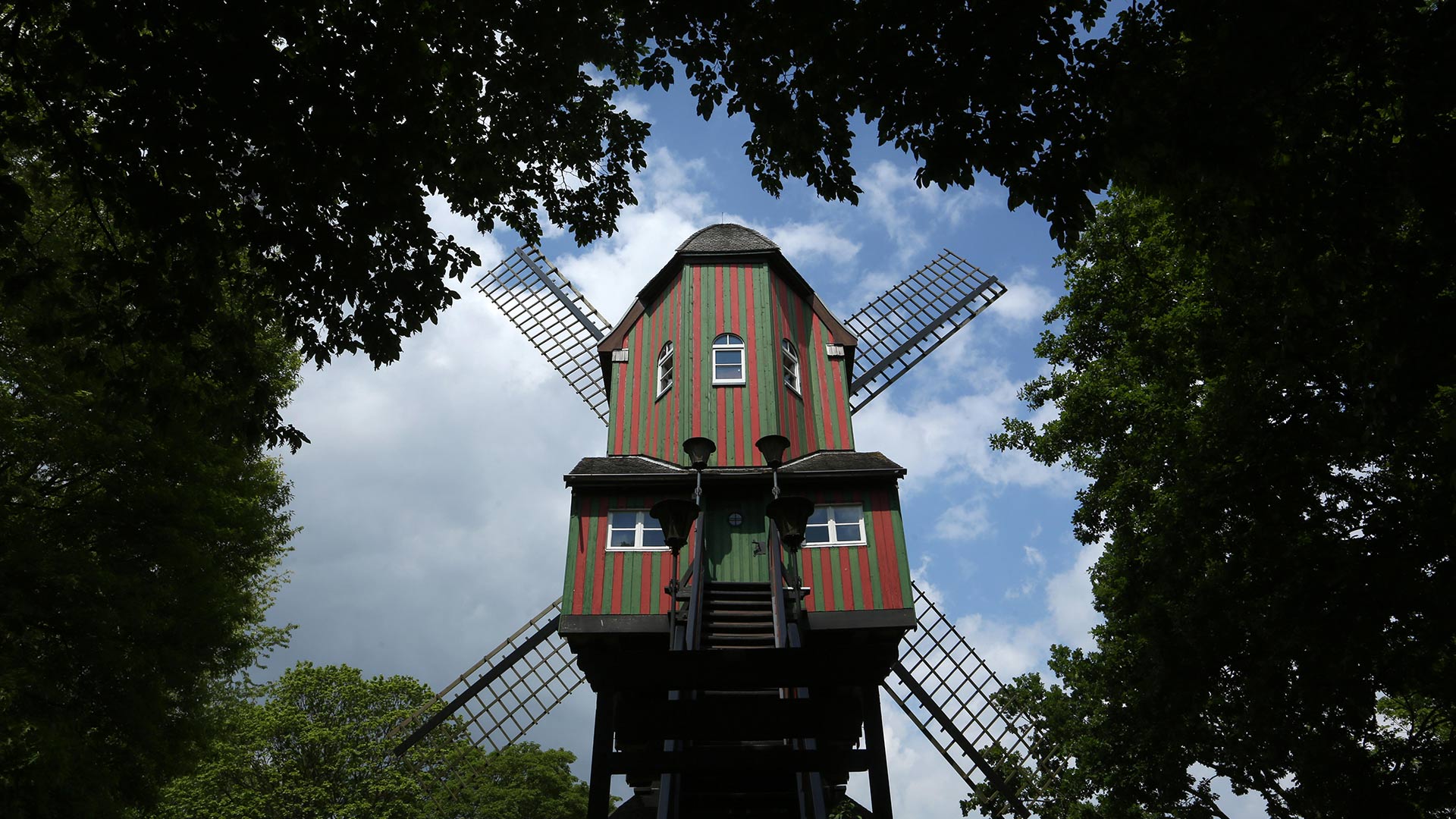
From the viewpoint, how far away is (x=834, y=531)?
16422 millimetres

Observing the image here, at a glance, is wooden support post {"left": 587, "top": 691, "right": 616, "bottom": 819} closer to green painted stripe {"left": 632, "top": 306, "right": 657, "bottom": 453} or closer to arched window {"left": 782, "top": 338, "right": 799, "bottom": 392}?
green painted stripe {"left": 632, "top": 306, "right": 657, "bottom": 453}

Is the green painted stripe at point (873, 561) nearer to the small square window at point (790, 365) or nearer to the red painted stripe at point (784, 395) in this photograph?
the red painted stripe at point (784, 395)

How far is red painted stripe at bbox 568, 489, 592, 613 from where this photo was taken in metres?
15.8

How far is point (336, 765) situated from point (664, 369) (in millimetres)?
15183

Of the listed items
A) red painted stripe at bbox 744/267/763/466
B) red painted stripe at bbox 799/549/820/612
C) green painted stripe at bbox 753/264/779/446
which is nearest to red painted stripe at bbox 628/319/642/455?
red painted stripe at bbox 744/267/763/466

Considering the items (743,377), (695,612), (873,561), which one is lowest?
(695,612)

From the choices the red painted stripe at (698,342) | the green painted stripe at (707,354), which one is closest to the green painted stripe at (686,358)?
the red painted stripe at (698,342)

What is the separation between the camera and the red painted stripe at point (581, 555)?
51.9 feet

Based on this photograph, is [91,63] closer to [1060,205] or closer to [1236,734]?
[1060,205]

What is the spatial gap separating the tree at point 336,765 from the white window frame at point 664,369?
1298 cm

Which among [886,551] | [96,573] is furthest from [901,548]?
[96,573]

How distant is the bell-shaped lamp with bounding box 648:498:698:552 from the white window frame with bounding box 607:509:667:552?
5.46 m

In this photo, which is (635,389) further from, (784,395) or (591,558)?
(591,558)

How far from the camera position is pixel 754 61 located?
7457 mm
